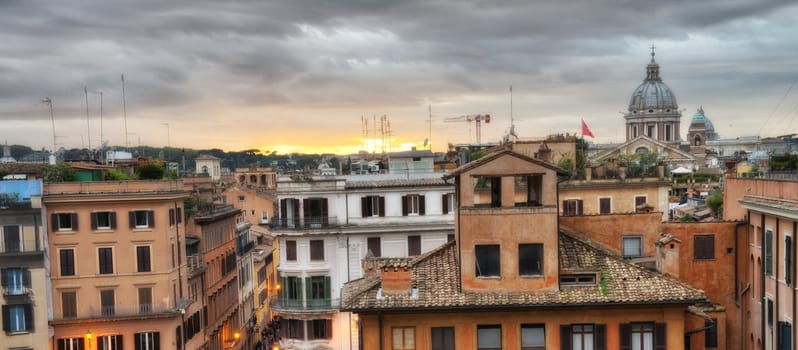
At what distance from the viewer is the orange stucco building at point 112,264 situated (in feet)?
161

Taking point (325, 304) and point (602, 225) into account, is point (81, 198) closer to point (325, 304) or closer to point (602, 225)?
Answer: point (325, 304)

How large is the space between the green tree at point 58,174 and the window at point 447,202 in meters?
25.3

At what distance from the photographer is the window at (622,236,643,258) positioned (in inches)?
1299

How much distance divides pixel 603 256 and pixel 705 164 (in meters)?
158

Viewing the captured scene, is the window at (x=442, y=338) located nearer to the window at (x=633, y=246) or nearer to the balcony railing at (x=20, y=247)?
the window at (x=633, y=246)

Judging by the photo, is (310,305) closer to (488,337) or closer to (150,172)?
(150,172)

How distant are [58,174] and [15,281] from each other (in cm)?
861

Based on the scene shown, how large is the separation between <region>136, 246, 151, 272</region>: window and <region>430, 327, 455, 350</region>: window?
3009 centimetres

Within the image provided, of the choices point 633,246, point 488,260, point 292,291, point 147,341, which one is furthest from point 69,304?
point 633,246

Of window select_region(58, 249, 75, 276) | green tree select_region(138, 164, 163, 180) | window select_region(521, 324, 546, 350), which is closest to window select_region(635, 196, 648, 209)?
window select_region(521, 324, 546, 350)

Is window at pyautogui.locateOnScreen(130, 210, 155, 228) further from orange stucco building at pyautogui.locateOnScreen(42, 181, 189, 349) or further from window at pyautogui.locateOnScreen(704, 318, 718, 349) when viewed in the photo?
window at pyautogui.locateOnScreen(704, 318, 718, 349)

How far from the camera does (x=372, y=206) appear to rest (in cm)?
5366

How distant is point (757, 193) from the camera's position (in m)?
32.8

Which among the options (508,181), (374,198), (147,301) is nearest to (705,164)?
(374,198)
